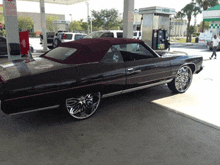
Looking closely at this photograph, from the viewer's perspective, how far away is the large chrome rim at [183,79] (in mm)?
4879

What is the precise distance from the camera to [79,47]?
12.1 feet

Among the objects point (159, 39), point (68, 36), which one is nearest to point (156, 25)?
point (159, 39)

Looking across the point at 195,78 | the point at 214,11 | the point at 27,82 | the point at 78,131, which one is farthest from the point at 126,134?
the point at 214,11

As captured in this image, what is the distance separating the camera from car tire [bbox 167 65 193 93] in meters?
4.86

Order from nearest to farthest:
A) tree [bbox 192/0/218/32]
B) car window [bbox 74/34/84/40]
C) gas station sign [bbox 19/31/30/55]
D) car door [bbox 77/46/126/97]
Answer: car door [bbox 77/46/126/97]
gas station sign [bbox 19/31/30/55]
car window [bbox 74/34/84/40]
tree [bbox 192/0/218/32]

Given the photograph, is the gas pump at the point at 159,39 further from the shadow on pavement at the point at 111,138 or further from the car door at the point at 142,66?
the shadow on pavement at the point at 111,138

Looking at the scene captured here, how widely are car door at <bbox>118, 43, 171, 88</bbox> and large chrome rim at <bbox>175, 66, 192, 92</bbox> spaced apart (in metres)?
0.50

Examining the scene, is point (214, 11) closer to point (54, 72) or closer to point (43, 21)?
point (43, 21)

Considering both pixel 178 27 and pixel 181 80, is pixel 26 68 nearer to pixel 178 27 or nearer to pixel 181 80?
pixel 181 80

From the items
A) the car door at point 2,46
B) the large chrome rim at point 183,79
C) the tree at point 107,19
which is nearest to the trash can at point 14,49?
the large chrome rim at point 183,79

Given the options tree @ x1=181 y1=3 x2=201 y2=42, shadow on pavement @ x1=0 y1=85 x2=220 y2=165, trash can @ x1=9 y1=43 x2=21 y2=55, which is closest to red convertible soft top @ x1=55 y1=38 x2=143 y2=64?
shadow on pavement @ x1=0 y1=85 x2=220 y2=165

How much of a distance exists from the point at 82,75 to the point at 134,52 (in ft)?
5.01

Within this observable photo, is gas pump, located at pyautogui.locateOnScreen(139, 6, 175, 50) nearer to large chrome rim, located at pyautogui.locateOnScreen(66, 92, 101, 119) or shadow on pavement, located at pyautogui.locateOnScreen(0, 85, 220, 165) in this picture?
shadow on pavement, located at pyautogui.locateOnScreen(0, 85, 220, 165)

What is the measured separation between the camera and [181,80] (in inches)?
195
